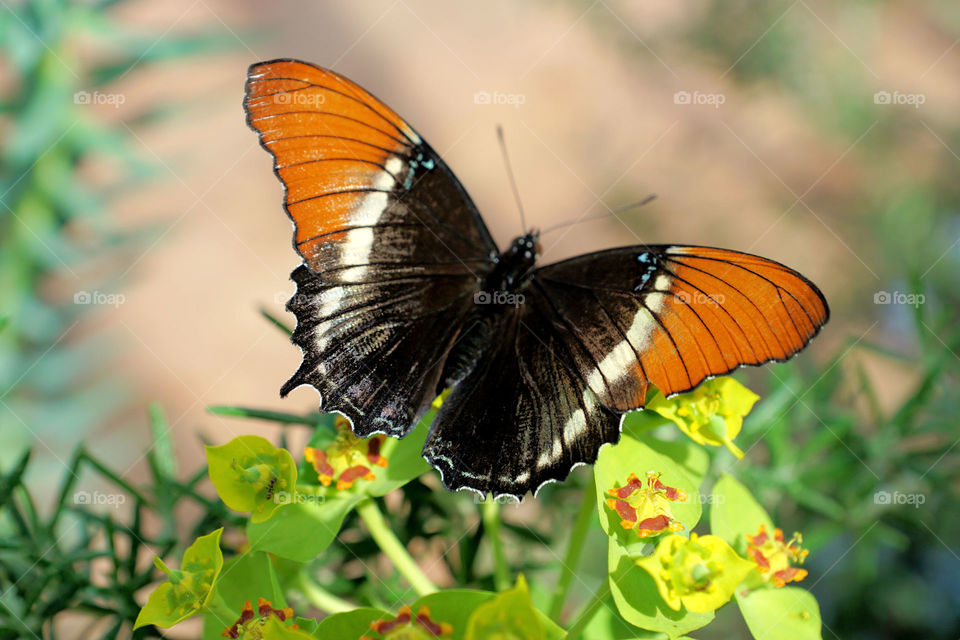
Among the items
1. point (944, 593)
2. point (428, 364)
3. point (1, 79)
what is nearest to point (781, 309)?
point (428, 364)

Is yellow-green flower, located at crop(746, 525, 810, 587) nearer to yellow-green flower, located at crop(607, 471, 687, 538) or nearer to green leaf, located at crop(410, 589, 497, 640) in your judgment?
yellow-green flower, located at crop(607, 471, 687, 538)

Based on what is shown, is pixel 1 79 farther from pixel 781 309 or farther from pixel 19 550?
pixel 781 309

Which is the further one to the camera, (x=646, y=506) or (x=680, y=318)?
(x=680, y=318)

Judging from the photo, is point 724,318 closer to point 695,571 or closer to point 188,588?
point 695,571

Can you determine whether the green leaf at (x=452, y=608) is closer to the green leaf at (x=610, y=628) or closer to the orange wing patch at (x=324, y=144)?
the green leaf at (x=610, y=628)

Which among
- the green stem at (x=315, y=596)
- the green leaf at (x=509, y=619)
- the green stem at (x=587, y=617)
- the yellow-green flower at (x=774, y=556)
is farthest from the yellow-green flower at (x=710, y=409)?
the green stem at (x=315, y=596)

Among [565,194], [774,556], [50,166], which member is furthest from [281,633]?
[565,194]

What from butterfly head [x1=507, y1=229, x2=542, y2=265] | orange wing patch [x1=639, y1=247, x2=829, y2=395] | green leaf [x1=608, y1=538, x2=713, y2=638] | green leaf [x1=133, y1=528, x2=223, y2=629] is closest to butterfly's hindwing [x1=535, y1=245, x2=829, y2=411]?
orange wing patch [x1=639, y1=247, x2=829, y2=395]
